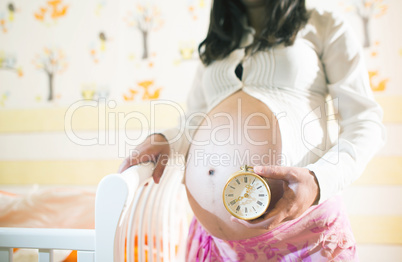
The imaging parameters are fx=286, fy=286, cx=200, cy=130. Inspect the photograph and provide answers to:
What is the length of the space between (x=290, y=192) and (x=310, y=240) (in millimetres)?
214

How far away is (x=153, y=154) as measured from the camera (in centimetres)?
79

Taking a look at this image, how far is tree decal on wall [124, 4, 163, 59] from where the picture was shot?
1.73 metres

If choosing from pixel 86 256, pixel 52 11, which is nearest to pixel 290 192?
pixel 86 256

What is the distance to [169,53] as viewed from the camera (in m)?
1.72

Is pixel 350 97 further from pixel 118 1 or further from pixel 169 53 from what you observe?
pixel 118 1

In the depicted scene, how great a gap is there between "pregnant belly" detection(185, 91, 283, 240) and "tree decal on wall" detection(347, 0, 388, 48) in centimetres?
109

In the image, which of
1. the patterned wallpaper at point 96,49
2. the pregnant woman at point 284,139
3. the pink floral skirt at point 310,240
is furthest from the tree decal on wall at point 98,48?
the pink floral skirt at point 310,240

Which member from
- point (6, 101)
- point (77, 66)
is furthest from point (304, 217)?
point (6, 101)

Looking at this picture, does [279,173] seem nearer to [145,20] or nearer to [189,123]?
[189,123]

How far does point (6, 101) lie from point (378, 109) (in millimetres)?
2070

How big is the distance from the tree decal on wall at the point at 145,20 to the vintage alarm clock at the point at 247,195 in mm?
1367
